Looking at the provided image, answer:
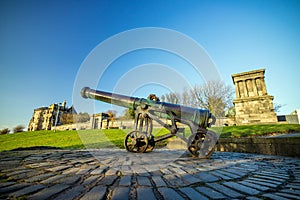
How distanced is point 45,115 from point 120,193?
247 ft

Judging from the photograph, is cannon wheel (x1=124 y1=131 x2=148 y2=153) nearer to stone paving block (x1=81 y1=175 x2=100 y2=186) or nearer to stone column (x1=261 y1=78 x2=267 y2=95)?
stone paving block (x1=81 y1=175 x2=100 y2=186)

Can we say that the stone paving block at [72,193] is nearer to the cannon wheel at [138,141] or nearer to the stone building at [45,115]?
the cannon wheel at [138,141]

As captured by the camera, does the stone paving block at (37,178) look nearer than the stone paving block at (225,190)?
No

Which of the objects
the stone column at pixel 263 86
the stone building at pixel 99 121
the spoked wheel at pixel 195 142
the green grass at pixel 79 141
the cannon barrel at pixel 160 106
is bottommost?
the green grass at pixel 79 141

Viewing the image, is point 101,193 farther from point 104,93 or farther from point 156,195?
point 104,93

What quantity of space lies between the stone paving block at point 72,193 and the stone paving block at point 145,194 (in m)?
0.55

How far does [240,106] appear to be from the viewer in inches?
744

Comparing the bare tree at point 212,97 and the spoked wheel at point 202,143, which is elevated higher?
the bare tree at point 212,97

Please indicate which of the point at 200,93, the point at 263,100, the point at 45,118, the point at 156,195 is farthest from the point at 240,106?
the point at 45,118

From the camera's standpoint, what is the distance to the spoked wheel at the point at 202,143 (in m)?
3.48

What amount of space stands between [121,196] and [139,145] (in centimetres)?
333

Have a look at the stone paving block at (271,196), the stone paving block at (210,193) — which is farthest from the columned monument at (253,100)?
the stone paving block at (210,193)

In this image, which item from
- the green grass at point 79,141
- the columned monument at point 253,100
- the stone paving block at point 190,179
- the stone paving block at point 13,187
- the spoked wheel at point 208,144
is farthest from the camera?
the columned monument at point 253,100

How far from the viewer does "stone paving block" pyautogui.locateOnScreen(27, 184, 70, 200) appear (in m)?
1.27
